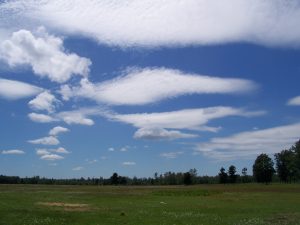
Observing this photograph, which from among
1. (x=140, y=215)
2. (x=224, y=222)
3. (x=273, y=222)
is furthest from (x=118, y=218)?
(x=273, y=222)

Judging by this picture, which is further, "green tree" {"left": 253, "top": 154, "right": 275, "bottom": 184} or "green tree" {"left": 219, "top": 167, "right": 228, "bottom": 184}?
"green tree" {"left": 219, "top": 167, "right": 228, "bottom": 184}

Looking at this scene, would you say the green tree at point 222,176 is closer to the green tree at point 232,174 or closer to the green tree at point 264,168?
the green tree at point 232,174

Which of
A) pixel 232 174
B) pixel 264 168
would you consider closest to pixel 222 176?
pixel 232 174

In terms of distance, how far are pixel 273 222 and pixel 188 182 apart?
163 metres

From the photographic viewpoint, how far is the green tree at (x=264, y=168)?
547 ft

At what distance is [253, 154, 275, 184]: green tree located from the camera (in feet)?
547

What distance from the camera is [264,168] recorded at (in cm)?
16675

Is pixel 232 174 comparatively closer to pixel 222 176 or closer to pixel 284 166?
pixel 222 176

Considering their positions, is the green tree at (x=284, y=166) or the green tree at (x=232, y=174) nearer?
the green tree at (x=284, y=166)

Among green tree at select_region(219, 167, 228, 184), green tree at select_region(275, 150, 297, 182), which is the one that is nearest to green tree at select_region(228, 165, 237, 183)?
green tree at select_region(219, 167, 228, 184)

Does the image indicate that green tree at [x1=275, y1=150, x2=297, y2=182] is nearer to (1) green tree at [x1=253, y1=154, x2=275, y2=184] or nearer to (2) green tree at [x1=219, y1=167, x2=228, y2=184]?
(1) green tree at [x1=253, y1=154, x2=275, y2=184]

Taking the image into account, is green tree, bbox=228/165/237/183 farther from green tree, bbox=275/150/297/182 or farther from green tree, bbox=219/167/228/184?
green tree, bbox=275/150/297/182

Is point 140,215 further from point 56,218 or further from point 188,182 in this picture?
point 188,182

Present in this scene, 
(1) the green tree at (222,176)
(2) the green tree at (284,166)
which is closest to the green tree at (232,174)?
(1) the green tree at (222,176)
